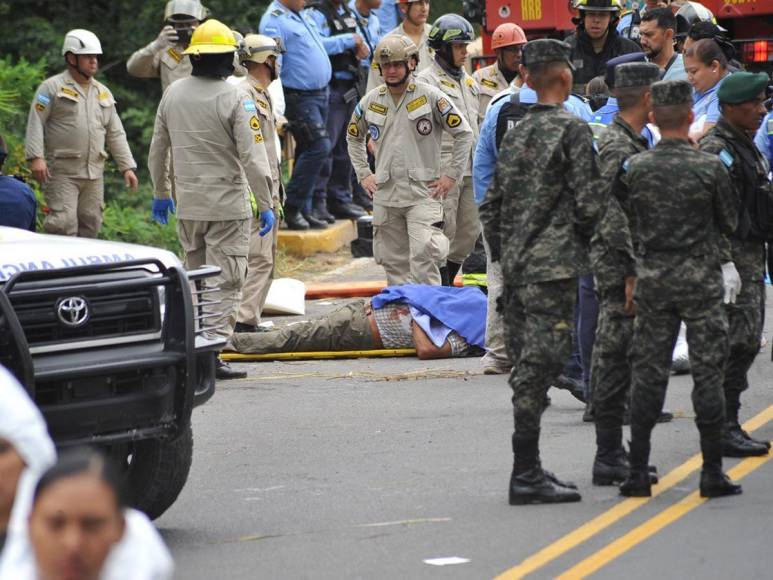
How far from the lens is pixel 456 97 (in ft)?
43.2

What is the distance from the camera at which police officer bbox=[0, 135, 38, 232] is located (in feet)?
27.8

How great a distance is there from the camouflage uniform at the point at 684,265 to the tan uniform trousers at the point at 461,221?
567cm

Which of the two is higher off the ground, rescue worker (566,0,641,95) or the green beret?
the green beret

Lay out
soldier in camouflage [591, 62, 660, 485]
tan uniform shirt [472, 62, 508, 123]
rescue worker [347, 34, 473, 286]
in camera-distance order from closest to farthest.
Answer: soldier in camouflage [591, 62, 660, 485] < rescue worker [347, 34, 473, 286] < tan uniform shirt [472, 62, 508, 123]

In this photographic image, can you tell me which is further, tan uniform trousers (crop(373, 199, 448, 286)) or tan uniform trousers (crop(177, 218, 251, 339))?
tan uniform trousers (crop(373, 199, 448, 286))

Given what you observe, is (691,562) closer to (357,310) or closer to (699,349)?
(699,349)

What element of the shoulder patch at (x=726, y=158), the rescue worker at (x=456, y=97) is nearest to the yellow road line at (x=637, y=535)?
the shoulder patch at (x=726, y=158)

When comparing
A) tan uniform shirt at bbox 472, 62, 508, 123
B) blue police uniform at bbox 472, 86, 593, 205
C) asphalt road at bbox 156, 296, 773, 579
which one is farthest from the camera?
tan uniform shirt at bbox 472, 62, 508, 123

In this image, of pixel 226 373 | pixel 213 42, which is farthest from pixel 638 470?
pixel 213 42

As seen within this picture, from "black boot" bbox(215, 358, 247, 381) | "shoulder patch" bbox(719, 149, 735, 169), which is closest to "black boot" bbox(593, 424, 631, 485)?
"shoulder patch" bbox(719, 149, 735, 169)

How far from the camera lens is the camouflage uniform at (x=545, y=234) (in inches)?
285

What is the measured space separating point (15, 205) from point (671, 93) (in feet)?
11.0

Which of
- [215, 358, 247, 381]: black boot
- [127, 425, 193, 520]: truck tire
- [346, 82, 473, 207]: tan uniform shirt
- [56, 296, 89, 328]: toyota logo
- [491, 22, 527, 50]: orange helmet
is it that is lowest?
[215, 358, 247, 381]: black boot

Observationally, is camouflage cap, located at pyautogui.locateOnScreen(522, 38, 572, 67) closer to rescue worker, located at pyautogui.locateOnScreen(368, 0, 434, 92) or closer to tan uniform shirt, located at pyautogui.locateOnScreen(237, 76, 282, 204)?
tan uniform shirt, located at pyautogui.locateOnScreen(237, 76, 282, 204)
